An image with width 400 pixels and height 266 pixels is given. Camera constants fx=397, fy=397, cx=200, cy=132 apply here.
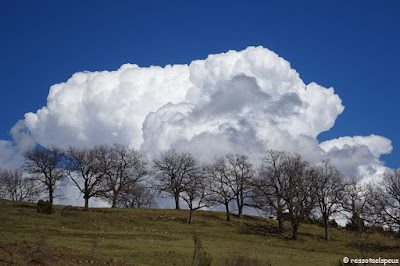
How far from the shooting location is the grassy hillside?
27367 millimetres

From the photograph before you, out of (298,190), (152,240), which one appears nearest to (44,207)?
(152,240)

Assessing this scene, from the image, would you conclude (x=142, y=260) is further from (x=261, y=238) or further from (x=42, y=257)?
(x=261, y=238)

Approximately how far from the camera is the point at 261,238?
54.2 meters

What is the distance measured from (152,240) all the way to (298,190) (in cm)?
2677

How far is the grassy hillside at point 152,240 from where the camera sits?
27.4 meters

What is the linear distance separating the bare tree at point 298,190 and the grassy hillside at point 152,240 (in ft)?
11.5

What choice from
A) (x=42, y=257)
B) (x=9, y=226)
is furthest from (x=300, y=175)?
(x=42, y=257)

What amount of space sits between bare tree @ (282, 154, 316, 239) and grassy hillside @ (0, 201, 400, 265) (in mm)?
3495

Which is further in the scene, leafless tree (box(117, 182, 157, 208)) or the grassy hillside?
leafless tree (box(117, 182, 157, 208))

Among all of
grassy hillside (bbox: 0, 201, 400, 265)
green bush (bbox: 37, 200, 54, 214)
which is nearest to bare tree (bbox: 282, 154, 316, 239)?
grassy hillside (bbox: 0, 201, 400, 265)

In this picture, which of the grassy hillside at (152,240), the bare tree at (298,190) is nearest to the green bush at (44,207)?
the grassy hillside at (152,240)

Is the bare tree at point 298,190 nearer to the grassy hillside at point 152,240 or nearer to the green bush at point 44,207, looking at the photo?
the grassy hillside at point 152,240

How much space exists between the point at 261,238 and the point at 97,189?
31.7 m

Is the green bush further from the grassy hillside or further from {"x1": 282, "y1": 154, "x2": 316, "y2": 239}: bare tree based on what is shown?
{"x1": 282, "y1": 154, "x2": 316, "y2": 239}: bare tree
